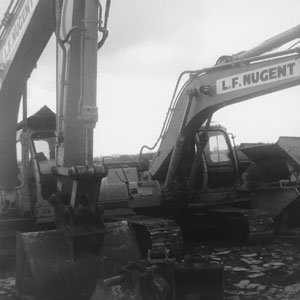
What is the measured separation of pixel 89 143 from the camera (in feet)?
15.3

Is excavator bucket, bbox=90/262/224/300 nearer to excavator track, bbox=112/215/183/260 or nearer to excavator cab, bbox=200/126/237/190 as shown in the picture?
excavator track, bbox=112/215/183/260

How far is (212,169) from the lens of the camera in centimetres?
887

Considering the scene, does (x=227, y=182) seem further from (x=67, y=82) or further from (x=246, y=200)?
(x=67, y=82)

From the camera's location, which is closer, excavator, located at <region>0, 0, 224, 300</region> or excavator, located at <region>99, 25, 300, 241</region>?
excavator, located at <region>0, 0, 224, 300</region>

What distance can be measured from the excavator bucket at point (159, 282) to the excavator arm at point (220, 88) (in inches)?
127

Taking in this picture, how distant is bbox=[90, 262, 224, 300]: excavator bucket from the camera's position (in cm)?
396

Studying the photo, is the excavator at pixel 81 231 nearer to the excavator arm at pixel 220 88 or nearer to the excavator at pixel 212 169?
the excavator at pixel 212 169

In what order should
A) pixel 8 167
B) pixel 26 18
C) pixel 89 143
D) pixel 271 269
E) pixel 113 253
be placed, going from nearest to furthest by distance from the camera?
1. pixel 89 143
2. pixel 113 253
3. pixel 26 18
4. pixel 271 269
5. pixel 8 167

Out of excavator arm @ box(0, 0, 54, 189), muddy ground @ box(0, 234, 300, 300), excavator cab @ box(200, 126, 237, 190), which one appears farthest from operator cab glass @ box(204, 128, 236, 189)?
excavator arm @ box(0, 0, 54, 189)

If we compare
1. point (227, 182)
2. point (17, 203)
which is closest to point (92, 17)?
point (17, 203)

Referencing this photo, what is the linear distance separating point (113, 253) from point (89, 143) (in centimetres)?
114

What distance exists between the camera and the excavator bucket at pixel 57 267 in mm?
4641

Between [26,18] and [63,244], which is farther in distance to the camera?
[26,18]

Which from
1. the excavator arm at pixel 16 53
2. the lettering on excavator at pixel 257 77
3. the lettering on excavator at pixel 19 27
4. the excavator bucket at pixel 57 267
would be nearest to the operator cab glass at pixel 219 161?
the lettering on excavator at pixel 257 77
